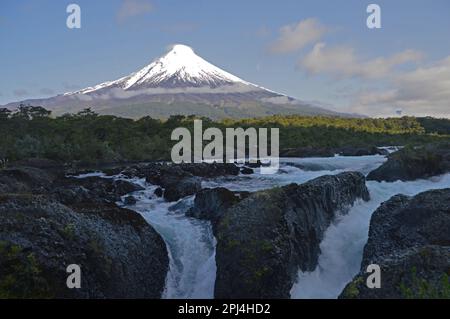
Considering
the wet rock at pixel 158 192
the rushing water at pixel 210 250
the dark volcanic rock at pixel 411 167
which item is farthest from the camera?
the dark volcanic rock at pixel 411 167

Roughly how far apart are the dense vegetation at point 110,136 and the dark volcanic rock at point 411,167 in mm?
30269

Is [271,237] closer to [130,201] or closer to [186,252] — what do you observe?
[186,252]

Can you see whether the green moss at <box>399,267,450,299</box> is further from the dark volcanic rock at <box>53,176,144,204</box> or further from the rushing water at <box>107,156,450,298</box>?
the dark volcanic rock at <box>53,176,144,204</box>

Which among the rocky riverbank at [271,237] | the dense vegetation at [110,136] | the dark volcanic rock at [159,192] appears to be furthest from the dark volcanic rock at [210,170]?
the dense vegetation at [110,136]

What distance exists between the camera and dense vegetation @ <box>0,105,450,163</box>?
4606cm

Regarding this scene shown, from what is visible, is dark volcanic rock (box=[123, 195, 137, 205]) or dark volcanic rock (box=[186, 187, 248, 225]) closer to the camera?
dark volcanic rock (box=[186, 187, 248, 225])

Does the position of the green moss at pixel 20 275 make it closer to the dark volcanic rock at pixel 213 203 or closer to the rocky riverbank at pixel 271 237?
the rocky riverbank at pixel 271 237

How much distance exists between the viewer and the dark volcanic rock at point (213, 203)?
15148 mm

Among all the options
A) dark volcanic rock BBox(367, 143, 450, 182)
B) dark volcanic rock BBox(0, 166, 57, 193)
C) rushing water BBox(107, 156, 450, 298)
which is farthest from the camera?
dark volcanic rock BBox(367, 143, 450, 182)

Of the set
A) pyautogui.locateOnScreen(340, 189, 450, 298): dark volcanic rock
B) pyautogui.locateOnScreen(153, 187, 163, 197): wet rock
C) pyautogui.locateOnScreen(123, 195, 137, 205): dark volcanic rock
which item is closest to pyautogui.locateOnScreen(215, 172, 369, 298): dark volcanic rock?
pyautogui.locateOnScreen(340, 189, 450, 298): dark volcanic rock

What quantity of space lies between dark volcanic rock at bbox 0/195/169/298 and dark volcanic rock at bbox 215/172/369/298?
199 cm

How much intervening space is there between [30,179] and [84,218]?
55.6 feet
